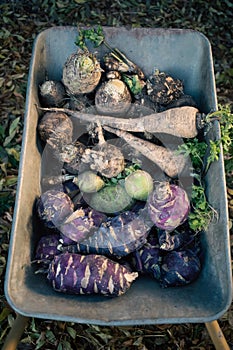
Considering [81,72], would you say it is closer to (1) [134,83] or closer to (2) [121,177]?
(1) [134,83]

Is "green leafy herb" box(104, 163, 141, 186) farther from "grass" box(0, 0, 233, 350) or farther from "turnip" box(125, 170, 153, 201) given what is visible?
"grass" box(0, 0, 233, 350)

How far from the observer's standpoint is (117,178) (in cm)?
182

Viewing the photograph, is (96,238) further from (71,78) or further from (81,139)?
(71,78)

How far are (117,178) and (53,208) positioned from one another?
1.00ft

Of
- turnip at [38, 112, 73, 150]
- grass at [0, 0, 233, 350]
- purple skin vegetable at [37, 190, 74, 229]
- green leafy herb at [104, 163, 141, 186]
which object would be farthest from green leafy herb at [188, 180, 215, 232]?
grass at [0, 0, 233, 350]

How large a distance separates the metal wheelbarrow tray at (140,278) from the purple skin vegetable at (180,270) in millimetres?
26

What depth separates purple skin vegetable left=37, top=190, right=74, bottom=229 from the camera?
1.69 metres

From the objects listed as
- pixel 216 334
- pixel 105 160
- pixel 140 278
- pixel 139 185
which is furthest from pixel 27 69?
pixel 216 334

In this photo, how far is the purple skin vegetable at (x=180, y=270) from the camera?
5.12 ft

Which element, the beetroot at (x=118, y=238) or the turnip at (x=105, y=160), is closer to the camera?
the beetroot at (x=118, y=238)

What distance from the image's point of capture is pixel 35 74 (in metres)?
1.89

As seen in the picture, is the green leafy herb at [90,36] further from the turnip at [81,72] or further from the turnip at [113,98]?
the turnip at [113,98]

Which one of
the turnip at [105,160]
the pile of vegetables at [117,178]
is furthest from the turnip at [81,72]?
the turnip at [105,160]

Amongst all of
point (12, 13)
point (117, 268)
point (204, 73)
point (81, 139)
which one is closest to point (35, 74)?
point (81, 139)
